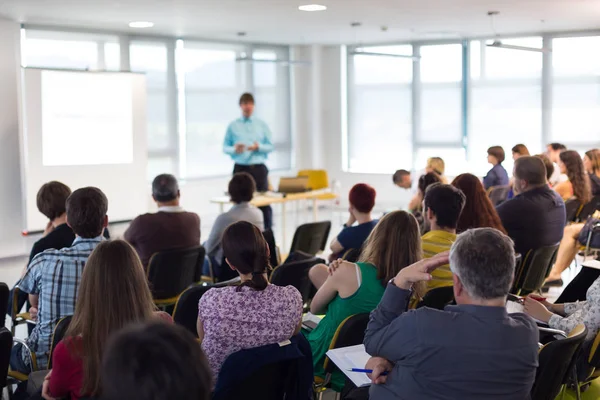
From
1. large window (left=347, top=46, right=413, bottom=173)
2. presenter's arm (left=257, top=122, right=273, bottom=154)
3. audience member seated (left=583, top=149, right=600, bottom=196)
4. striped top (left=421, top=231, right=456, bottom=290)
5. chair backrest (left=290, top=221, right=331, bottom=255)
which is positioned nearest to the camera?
striped top (left=421, top=231, right=456, bottom=290)

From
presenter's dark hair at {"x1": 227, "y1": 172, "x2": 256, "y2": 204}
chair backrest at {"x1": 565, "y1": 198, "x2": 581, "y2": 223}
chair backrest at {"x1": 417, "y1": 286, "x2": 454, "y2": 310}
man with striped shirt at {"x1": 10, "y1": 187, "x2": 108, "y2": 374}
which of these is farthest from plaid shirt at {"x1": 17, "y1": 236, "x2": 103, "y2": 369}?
chair backrest at {"x1": 565, "y1": 198, "x2": 581, "y2": 223}

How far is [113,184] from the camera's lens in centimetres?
1005

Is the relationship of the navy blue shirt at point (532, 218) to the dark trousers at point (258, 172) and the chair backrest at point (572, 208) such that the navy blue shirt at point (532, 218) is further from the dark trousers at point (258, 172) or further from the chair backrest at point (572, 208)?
the dark trousers at point (258, 172)

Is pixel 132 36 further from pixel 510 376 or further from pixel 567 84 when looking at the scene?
pixel 510 376

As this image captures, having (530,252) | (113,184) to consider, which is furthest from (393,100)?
(530,252)

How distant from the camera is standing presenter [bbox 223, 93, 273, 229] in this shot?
381 inches

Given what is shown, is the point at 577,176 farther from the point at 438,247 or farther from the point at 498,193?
the point at 438,247

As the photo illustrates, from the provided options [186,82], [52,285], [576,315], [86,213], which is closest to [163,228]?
[86,213]

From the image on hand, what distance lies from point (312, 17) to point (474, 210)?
212 inches

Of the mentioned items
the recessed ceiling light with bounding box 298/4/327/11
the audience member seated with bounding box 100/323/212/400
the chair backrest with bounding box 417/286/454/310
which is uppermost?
the recessed ceiling light with bounding box 298/4/327/11

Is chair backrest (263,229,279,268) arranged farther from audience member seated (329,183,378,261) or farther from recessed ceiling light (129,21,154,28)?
recessed ceiling light (129,21,154,28)

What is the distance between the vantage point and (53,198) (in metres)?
4.68

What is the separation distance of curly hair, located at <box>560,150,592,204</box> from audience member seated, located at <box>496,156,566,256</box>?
86.3 inches

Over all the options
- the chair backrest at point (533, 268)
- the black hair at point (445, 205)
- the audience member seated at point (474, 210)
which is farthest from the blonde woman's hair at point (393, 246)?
the chair backrest at point (533, 268)
